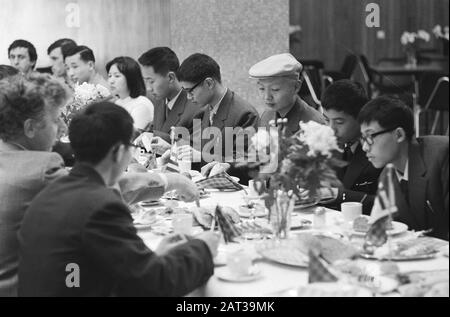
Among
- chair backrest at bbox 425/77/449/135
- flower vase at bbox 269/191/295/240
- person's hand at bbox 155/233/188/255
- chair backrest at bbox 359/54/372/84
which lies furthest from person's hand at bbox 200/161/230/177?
chair backrest at bbox 359/54/372/84

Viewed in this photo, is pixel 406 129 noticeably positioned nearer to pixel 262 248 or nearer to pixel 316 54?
pixel 262 248

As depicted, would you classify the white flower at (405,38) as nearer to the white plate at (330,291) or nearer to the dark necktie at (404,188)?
the dark necktie at (404,188)

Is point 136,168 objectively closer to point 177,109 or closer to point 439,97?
point 177,109

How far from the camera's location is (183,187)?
3186mm

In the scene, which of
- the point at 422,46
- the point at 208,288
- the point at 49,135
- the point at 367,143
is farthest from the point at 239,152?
the point at 422,46

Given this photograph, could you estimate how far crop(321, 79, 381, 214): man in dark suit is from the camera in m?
3.68

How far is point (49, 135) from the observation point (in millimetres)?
2752

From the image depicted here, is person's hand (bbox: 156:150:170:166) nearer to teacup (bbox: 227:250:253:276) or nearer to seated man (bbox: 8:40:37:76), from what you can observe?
teacup (bbox: 227:250:253:276)

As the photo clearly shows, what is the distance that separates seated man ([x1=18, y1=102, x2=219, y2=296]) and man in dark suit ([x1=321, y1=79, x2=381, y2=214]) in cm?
162

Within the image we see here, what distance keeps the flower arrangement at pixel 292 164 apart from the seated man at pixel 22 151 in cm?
75

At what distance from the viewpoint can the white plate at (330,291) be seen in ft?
6.22

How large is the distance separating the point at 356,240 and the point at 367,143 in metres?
0.59

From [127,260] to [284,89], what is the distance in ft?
8.08
